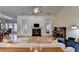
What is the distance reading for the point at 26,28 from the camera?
81.1 inches

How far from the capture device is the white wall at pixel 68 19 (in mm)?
1965

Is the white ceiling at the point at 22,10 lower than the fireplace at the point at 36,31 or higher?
higher

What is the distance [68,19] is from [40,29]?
0.49 metres

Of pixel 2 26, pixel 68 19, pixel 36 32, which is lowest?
pixel 36 32

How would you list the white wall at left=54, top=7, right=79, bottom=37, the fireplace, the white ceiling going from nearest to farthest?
the white ceiling
the white wall at left=54, top=7, right=79, bottom=37
the fireplace

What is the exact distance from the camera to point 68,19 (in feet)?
6.63

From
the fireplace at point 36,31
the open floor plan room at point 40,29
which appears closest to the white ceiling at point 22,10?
the open floor plan room at point 40,29

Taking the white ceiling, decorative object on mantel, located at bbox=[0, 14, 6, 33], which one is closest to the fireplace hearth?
the white ceiling

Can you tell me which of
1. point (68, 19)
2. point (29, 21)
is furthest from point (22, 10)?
point (68, 19)

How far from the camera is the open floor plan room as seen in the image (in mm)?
1943

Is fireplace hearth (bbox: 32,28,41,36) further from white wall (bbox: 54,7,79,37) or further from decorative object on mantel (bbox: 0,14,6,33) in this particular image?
decorative object on mantel (bbox: 0,14,6,33)

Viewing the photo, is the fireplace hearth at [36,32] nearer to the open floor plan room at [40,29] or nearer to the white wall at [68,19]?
the open floor plan room at [40,29]

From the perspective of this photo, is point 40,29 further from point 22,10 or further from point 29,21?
point 22,10
